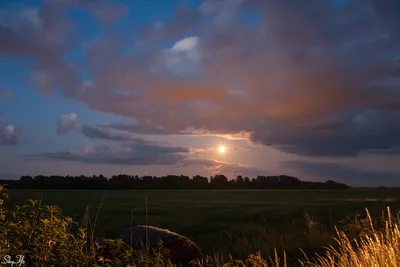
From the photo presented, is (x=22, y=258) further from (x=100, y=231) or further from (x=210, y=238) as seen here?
(x=100, y=231)

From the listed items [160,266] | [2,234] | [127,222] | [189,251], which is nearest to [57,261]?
[2,234]

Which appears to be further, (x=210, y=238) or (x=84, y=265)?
(x=210, y=238)

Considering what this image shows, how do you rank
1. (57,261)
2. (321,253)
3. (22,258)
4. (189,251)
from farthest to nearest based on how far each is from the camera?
1. (321,253)
2. (189,251)
3. (57,261)
4. (22,258)

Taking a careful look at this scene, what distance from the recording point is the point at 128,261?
8406 millimetres

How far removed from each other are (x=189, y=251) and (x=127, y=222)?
16032mm

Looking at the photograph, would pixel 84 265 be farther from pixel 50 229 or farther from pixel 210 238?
pixel 210 238

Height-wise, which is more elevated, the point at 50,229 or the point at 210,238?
the point at 50,229

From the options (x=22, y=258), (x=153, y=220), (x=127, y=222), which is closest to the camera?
(x=22, y=258)
